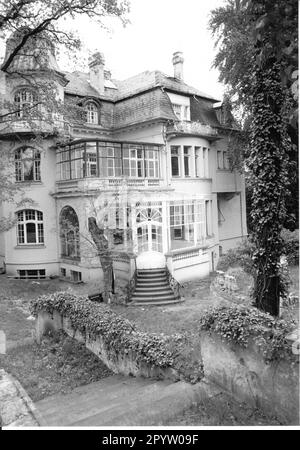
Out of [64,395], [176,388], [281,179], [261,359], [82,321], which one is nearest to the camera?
[261,359]

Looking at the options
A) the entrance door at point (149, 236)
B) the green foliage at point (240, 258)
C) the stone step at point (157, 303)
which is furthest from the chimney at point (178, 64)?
the stone step at point (157, 303)

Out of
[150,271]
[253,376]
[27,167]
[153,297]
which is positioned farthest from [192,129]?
[253,376]

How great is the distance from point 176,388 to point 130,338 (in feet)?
7.09

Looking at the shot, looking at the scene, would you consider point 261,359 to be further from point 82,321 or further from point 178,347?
point 82,321

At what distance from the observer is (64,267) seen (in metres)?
22.9

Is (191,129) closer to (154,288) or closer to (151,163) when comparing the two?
(151,163)

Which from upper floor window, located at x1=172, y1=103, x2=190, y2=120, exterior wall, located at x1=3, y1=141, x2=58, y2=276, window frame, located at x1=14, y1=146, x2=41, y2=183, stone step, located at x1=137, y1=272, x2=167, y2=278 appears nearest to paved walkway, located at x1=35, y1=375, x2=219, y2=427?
stone step, located at x1=137, y1=272, x2=167, y2=278

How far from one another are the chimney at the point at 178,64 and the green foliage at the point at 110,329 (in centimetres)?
1967

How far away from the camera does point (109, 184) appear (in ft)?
66.1

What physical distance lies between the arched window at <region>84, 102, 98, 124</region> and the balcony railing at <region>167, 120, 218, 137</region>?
5.14 meters

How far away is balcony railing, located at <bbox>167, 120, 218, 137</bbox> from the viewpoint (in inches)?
899

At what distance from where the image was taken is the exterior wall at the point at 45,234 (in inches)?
905

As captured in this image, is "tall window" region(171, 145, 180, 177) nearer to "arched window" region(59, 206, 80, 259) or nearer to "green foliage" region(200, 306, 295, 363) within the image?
"arched window" region(59, 206, 80, 259)

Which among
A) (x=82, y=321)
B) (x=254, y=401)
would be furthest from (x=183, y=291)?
(x=254, y=401)
